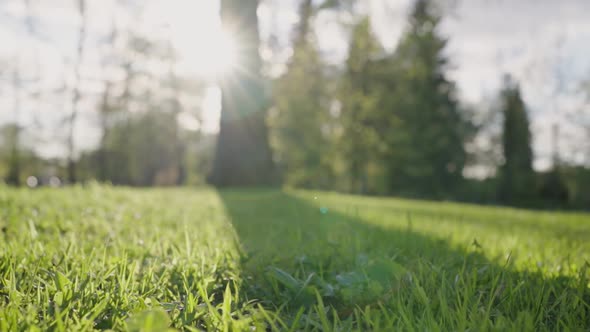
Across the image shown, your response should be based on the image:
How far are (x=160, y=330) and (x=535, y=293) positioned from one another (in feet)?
3.98

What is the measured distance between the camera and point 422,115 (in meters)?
20.6

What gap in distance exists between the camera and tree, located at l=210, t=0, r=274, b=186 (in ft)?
32.3

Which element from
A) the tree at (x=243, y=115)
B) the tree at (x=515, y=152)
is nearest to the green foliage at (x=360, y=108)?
the tree at (x=243, y=115)

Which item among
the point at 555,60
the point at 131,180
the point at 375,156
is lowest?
the point at 131,180

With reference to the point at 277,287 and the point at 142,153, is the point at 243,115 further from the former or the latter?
the point at 142,153

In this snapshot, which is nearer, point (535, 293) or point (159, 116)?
point (535, 293)

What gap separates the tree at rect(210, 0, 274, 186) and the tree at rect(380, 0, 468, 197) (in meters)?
10.4

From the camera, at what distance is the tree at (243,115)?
984 cm

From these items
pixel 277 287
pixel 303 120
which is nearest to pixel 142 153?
pixel 303 120

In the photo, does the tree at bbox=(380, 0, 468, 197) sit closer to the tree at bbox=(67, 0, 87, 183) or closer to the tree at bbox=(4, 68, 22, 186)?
the tree at bbox=(67, 0, 87, 183)

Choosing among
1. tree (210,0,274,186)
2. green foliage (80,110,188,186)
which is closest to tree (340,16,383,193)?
tree (210,0,274,186)

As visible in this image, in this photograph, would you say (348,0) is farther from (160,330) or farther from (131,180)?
(131,180)

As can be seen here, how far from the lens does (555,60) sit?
84.1 feet

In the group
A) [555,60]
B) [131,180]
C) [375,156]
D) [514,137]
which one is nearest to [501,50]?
[555,60]
